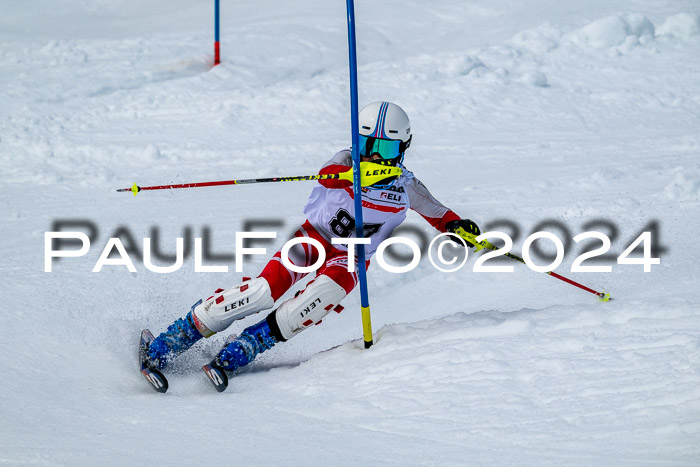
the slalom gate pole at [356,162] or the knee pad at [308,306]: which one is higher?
the slalom gate pole at [356,162]

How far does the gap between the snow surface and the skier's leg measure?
221mm

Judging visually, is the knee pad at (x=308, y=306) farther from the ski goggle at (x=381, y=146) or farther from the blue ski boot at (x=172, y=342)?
the ski goggle at (x=381, y=146)

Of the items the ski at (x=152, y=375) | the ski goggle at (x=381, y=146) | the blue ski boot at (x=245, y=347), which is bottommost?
the ski at (x=152, y=375)

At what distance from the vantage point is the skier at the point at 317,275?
4008 mm

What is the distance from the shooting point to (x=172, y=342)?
4.14 m

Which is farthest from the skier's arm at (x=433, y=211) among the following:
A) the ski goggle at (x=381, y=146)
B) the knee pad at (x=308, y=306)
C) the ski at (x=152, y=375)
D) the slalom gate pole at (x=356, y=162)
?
the ski at (x=152, y=375)

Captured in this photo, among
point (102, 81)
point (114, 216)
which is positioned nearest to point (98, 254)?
point (114, 216)

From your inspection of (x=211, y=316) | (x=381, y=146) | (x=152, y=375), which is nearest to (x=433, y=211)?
(x=381, y=146)

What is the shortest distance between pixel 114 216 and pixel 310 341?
2484mm

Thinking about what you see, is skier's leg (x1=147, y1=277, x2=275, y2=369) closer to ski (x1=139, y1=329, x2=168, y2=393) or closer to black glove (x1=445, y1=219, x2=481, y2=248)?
ski (x1=139, y1=329, x2=168, y2=393)

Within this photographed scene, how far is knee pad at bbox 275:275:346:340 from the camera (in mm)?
3994

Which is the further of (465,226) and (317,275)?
(465,226)

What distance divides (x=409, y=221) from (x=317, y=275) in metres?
2.27

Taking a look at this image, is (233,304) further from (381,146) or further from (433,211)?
(433,211)
